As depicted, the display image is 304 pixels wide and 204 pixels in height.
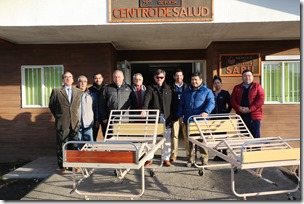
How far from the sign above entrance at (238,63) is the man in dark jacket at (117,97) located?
105 inches

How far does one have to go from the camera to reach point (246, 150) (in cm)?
387

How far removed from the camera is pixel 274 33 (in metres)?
6.09

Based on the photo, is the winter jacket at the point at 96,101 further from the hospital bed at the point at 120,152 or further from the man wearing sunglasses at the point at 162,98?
the man wearing sunglasses at the point at 162,98

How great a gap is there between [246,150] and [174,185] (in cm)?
113

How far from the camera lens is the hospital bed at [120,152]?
10.2 ft

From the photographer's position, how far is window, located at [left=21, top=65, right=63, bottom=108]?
6945 millimetres

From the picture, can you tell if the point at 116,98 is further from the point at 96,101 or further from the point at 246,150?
the point at 246,150

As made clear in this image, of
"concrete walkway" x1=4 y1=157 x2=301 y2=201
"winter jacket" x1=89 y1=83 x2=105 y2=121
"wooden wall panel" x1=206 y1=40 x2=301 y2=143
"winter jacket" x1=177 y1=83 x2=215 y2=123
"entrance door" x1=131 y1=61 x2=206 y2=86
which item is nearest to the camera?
"concrete walkway" x1=4 y1=157 x2=301 y2=201

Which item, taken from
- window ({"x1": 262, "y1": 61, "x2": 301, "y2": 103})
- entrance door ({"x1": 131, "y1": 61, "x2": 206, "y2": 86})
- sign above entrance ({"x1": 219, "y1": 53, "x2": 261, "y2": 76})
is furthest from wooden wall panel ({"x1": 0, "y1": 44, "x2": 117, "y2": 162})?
window ({"x1": 262, "y1": 61, "x2": 301, "y2": 103})

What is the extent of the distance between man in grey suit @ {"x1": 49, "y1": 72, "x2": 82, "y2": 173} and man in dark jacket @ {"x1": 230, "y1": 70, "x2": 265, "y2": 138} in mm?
2770

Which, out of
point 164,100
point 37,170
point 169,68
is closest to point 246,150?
point 164,100

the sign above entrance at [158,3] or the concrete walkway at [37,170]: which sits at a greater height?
the sign above entrance at [158,3]

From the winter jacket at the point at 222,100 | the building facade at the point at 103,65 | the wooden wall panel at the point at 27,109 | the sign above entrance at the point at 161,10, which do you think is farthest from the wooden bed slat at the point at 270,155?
the wooden wall panel at the point at 27,109

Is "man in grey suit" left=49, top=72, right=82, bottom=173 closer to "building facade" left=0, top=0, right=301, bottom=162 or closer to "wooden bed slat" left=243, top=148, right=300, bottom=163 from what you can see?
"building facade" left=0, top=0, right=301, bottom=162
